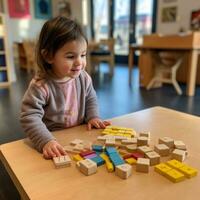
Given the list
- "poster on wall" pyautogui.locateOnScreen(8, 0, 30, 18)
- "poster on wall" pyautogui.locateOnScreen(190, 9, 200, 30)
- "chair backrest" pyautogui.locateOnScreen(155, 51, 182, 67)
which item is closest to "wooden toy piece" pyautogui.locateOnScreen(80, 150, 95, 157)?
"chair backrest" pyautogui.locateOnScreen(155, 51, 182, 67)

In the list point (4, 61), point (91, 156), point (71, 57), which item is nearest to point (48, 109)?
point (71, 57)

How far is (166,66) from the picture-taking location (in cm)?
328

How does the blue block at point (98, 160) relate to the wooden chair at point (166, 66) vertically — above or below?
above

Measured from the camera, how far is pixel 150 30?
524 centimetres

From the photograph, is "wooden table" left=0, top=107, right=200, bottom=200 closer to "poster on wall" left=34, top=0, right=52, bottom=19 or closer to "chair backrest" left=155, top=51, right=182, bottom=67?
"chair backrest" left=155, top=51, right=182, bottom=67

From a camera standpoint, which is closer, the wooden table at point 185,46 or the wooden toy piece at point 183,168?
the wooden toy piece at point 183,168

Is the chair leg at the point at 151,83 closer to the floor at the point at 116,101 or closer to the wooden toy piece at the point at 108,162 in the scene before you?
the floor at the point at 116,101

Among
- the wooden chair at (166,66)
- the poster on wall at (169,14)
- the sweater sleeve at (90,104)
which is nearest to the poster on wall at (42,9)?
the poster on wall at (169,14)

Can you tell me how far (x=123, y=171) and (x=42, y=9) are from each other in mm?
7677

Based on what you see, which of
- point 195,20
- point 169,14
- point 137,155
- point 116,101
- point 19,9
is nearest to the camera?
point 137,155

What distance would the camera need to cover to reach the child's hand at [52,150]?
549 millimetres

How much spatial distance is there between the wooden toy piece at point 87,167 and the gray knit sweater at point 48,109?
0.16m

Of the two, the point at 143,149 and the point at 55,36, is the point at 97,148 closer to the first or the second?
the point at 143,149

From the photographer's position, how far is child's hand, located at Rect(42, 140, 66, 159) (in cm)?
55
